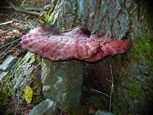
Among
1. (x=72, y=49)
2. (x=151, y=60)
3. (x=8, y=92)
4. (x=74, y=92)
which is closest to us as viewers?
(x=72, y=49)

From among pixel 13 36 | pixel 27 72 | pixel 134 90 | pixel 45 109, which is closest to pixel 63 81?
pixel 45 109

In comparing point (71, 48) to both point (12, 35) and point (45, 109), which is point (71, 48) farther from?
point (12, 35)

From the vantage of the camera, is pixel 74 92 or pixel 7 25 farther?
pixel 7 25

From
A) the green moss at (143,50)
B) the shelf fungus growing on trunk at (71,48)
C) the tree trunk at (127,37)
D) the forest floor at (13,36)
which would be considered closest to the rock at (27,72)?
the forest floor at (13,36)

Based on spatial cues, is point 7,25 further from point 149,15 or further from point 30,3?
point 149,15

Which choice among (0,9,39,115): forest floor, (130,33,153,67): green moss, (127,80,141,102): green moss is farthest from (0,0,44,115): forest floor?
(130,33,153,67): green moss

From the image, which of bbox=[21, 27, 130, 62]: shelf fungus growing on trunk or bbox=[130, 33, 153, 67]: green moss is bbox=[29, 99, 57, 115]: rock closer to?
bbox=[21, 27, 130, 62]: shelf fungus growing on trunk

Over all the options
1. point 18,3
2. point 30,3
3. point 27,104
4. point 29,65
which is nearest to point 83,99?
point 27,104
